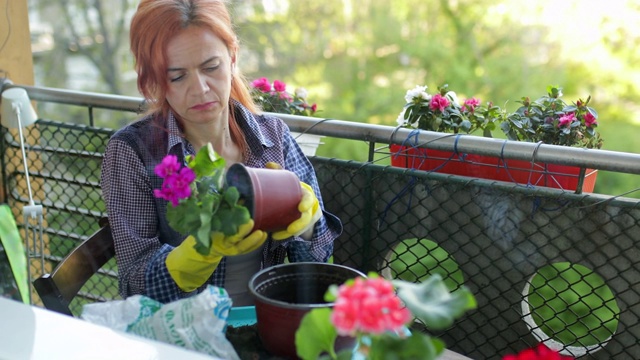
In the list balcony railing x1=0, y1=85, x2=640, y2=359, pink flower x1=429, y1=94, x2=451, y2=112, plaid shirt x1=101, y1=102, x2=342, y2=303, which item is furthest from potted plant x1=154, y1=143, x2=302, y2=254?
pink flower x1=429, y1=94, x2=451, y2=112

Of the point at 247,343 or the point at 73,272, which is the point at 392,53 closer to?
the point at 73,272

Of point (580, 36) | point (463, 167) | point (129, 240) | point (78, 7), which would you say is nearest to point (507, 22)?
point (580, 36)

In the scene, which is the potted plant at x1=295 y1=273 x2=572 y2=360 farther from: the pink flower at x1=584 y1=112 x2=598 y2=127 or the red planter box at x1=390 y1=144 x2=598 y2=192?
the pink flower at x1=584 y1=112 x2=598 y2=127

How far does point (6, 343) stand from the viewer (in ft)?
2.61

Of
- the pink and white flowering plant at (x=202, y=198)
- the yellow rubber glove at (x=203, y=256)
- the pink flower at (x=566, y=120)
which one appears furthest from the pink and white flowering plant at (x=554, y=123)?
the pink and white flowering plant at (x=202, y=198)

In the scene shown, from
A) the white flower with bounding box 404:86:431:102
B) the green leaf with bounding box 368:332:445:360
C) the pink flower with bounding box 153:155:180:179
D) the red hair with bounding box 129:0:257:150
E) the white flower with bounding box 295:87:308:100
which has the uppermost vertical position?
the red hair with bounding box 129:0:257:150

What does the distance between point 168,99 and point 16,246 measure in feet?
1.79

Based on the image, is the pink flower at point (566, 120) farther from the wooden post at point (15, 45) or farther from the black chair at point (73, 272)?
the wooden post at point (15, 45)

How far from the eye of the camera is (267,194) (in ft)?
3.52

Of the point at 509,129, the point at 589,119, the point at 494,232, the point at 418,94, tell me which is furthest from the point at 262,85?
the point at 589,119

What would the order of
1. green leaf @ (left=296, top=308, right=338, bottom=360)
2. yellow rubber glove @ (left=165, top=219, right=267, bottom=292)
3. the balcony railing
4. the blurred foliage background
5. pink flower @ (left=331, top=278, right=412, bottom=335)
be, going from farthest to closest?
1. the blurred foliage background
2. the balcony railing
3. yellow rubber glove @ (left=165, top=219, right=267, bottom=292)
4. green leaf @ (left=296, top=308, right=338, bottom=360)
5. pink flower @ (left=331, top=278, right=412, bottom=335)

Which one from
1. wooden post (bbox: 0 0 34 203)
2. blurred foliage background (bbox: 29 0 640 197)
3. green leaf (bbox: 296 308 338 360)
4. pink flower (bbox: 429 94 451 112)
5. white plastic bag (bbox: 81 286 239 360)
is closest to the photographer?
green leaf (bbox: 296 308 338 360)

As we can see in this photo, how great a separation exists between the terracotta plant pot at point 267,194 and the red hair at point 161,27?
0.59m

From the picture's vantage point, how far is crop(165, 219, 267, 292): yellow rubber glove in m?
1.08
